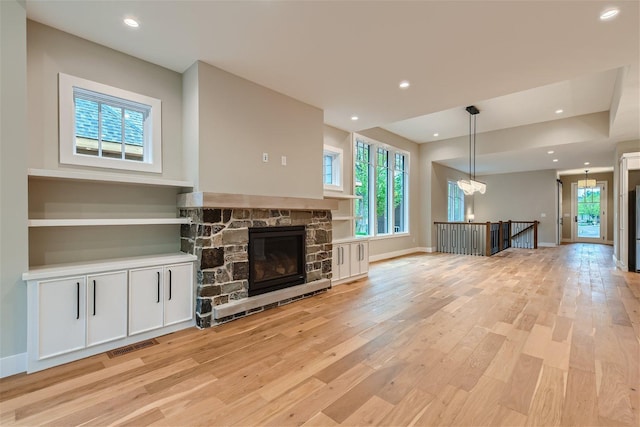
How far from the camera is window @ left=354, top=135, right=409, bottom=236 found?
7.00 m

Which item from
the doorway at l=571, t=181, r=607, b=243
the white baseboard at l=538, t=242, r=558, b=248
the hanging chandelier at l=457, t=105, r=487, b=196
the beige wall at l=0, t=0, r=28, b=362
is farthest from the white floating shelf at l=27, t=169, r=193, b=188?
the doorway at l=571, t=181, r=607, b=243

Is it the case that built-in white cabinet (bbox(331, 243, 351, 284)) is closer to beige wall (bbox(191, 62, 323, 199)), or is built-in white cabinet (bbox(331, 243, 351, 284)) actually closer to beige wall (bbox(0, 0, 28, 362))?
beige wall (bbox(191, 62, 323, 199))

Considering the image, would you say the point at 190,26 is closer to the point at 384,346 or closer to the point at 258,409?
the point at 258,409

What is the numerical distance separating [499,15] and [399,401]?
3254mm

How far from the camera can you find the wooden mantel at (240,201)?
10.1 feet

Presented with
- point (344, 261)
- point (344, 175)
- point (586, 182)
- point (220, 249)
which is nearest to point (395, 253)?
point (344, 175)

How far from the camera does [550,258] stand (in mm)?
7770

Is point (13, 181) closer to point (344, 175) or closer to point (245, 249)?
point (245, 249)

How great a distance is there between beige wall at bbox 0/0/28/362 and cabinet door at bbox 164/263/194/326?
1.05 metres

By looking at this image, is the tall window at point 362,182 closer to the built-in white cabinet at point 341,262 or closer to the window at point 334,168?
the window at point 334,168

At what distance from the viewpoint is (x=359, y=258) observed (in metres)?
5.45

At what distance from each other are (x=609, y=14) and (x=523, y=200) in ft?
33.9

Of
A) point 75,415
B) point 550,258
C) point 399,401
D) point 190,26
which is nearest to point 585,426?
point 399,401

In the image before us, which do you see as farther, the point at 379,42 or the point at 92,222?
the point at 379,42
